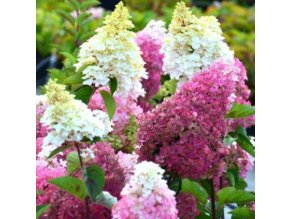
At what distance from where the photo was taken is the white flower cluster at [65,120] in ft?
3.56

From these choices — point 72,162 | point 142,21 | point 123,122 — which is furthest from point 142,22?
point 72,162

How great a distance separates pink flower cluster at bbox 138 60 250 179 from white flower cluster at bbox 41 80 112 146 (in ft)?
0.44

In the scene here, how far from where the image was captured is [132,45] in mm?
1321

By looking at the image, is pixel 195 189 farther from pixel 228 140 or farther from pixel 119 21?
pixel 119 21

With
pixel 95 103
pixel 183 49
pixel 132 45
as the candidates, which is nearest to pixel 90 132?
pixel 132 45

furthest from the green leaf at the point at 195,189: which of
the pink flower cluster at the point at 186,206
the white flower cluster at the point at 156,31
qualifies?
Result: the white flower cluster at the point at 156,31

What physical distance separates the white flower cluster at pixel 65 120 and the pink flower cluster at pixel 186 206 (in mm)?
281

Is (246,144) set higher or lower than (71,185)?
higher

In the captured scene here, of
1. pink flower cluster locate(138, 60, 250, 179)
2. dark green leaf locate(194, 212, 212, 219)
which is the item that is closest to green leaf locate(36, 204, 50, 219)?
pink flower cluster locate(138, 60, 250, 179)

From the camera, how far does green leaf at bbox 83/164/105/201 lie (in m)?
1.12

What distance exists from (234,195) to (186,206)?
84 mm

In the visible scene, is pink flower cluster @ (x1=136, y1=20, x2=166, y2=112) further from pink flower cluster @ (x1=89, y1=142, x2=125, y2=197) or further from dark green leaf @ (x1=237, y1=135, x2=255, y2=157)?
pink flower cluster @ (x1=89, y1=142, x2=125, y2=197)

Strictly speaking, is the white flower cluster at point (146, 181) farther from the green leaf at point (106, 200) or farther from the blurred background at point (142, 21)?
the blurred background at point (142, 21)

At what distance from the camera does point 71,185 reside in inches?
45.1
